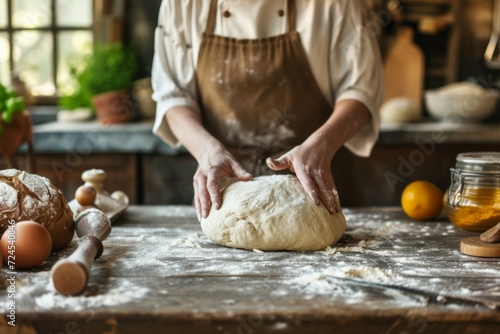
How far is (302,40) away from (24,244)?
3.78ft

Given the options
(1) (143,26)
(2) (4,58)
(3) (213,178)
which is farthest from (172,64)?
(2) (4,58)

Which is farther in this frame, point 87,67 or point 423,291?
point 87,67

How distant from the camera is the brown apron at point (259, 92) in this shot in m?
2.10

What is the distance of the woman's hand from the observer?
1590 mm

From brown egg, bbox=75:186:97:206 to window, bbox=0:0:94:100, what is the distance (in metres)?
2.46

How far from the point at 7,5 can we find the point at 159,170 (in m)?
1.56

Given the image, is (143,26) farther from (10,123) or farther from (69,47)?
(10,123)

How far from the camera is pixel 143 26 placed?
162 inches

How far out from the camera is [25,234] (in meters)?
1.29

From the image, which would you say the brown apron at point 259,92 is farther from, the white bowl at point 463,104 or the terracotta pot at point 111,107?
the white bowl at point 463,104

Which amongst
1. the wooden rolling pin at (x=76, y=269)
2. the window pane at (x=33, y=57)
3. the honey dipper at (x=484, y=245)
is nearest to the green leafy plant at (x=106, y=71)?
the window pane at (x=33, y=57)

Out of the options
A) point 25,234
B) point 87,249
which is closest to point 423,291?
Result: point 87,249

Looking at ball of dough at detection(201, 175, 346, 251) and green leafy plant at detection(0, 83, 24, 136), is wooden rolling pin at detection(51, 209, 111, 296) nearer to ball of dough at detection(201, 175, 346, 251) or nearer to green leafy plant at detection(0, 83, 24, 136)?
ball of dough at detection(201, 175, 346, 251)

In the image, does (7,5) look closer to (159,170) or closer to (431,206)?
(159,170)
